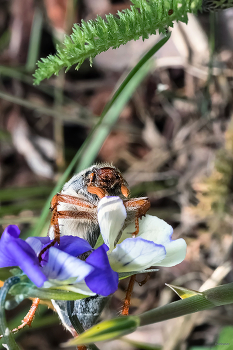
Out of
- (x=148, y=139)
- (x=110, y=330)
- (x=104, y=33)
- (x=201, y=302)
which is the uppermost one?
(x=104, y=33)

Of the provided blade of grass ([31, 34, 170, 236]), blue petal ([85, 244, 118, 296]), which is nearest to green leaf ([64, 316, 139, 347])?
blue petal ([85, 244, 118, 296])

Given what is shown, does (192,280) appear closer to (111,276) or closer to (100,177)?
(100,177)

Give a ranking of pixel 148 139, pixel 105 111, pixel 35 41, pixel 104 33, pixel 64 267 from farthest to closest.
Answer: pixel 35 41 < pixel 148 139 < pixel 105 111 < pixel 104 33 < pixel 64 267

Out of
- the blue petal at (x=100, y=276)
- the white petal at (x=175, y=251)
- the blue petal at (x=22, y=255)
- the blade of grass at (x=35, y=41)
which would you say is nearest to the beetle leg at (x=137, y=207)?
the white petal at (x=175, y=251)

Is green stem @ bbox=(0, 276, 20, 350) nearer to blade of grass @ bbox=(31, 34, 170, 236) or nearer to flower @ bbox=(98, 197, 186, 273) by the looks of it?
flower @ bbox=(98, 197, 186, 273)

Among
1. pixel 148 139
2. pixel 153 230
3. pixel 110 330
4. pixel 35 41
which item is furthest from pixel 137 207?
pixel 35 41

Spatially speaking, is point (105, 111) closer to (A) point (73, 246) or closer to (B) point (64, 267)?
(A) point (73, 246)
